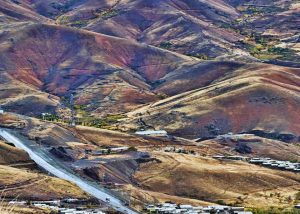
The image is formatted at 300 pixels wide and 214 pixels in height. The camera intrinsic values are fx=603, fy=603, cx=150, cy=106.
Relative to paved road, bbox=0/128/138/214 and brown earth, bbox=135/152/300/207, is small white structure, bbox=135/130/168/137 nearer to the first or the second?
brown earth, bbox=135/152/300/207

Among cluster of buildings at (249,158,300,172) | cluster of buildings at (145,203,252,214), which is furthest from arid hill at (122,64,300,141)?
cluster of buildings at (145,203,252,214)

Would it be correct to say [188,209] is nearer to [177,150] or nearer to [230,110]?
[177,150]

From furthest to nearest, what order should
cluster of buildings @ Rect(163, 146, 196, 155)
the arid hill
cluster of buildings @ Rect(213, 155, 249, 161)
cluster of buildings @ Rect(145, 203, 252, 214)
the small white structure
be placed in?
the arid hill, the small white structure, cluster of buildings @ Rect(163, 146, 196, 155), cluster of buildings @ Rect(213, 155, 249, 161), cluster of buildings @ Rect(145, 203, 252, 214)

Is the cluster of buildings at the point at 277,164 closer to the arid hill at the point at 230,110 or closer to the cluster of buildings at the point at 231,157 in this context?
the cluster of buildings at the point at 231,157

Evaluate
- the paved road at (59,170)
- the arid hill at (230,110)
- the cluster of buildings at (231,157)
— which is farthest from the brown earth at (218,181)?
the arid hill at (230,110)

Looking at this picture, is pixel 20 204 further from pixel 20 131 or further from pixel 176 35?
pixel 176 35

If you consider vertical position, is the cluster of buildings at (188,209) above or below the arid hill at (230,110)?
below
